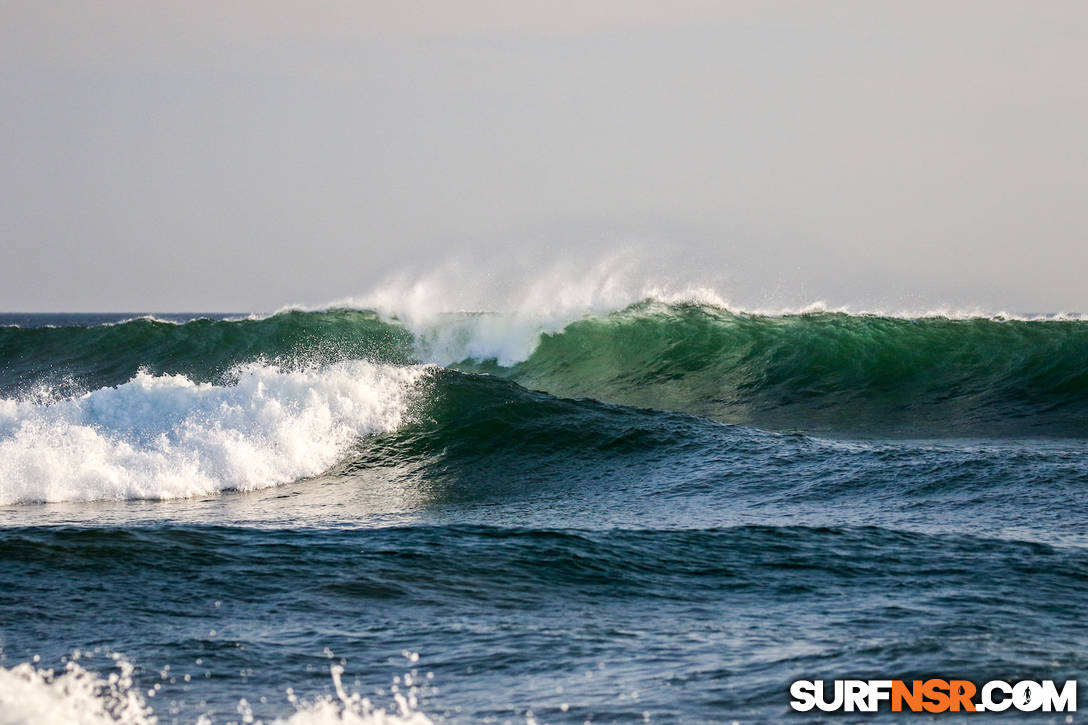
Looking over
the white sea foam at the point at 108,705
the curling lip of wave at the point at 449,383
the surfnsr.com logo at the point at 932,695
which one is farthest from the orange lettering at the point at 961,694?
the curling lip of wave at the point at 449,383

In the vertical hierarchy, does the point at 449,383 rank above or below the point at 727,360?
below

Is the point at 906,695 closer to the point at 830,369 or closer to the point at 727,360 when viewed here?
the point at 830,369

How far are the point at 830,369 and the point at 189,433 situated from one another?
13181 mm

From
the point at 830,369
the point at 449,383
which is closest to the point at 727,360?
the point at 830,369

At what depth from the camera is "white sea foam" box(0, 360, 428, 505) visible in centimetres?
1167

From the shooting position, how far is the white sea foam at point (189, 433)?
1167 cm

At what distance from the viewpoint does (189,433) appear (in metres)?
12.9

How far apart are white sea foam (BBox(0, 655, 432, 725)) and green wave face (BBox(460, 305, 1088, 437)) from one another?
12.9 m

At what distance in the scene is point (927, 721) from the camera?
491 centimetres

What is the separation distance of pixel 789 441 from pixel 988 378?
26.5 feet

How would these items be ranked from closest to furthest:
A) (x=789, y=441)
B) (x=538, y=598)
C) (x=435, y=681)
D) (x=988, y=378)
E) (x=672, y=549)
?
(x=435, y=681) → (x=538, y=598) → (x=672, y=549) → (x=789, y=441) → (x=988, y=378)

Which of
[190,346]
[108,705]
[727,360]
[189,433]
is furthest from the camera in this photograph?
[190,346]

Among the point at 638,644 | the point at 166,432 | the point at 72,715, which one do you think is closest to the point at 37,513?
the point at 166,432

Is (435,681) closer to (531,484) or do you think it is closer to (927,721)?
(927,721)
